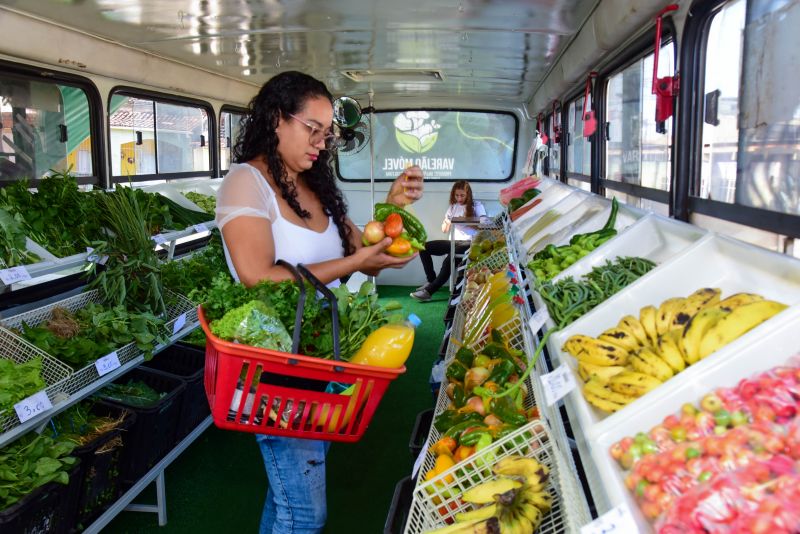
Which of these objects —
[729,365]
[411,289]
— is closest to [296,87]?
[729,365]

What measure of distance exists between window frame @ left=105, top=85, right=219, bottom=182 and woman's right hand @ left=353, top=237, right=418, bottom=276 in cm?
268

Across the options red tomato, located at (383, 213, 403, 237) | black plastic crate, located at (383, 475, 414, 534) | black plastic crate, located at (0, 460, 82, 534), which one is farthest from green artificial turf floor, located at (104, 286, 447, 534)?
red tomato, located at (383, 213, 403, 237)

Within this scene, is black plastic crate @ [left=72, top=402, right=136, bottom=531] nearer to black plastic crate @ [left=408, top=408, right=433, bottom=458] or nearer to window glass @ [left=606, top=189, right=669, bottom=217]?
black plastic crate @ [left=408, top=408, right=433, bottom=458]

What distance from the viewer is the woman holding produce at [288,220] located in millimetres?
2117

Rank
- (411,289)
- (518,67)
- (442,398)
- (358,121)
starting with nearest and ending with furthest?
(442,398), (518,67), (358,121), (411,289)

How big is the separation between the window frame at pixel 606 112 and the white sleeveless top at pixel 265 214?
5.25ft

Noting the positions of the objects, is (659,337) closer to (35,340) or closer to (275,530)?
(275,530)

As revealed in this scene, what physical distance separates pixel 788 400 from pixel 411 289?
8.47 metres

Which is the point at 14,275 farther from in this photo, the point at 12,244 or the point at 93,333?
the point at 93,333

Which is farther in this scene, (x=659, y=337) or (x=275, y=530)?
(x=275, y=530)

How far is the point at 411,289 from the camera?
31.8 ft

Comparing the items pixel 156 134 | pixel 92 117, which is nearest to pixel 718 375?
pixel 92 117

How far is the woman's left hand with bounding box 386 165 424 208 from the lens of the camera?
10.2ft

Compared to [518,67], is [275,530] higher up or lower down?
lower down
